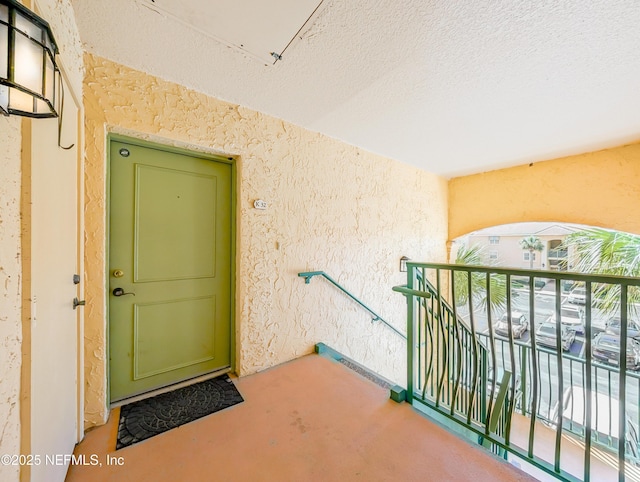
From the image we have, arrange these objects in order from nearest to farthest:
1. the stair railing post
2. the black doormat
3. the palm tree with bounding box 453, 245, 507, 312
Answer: the black doormat, the stair railing post, the palm tree with bounding box 453, 245, 507, 312

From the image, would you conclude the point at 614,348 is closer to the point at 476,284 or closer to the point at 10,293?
the point at 476,284

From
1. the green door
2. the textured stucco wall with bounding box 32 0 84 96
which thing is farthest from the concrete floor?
the textured stucco wall with bounding box 32 0 84 96

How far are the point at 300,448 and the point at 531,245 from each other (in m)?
4.67

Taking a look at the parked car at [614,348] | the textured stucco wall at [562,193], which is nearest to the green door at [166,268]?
the parked car at [614,348]

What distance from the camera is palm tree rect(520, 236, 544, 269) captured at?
3.91 m

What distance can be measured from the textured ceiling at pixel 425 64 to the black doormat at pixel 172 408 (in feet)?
7.76

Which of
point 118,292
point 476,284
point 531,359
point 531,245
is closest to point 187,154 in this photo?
point 118,292

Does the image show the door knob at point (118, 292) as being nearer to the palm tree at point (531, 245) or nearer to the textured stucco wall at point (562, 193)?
the textured stucco wall at point (562, 193)

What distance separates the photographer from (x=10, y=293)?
2.28 ft

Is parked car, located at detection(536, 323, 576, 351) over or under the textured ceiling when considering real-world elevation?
under

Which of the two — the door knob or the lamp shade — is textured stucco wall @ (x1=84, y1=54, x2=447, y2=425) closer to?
the door knob

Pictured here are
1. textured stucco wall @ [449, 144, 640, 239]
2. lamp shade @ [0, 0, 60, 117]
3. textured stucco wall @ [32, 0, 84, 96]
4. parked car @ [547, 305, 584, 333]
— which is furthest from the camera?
textured stucco wall @ [449, 144, 640, 239]

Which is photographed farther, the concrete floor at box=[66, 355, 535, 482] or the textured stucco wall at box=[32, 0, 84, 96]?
the concrete floor at box=[66, 355, 535, 482]

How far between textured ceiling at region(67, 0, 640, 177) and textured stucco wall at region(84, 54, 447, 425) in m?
0.20
